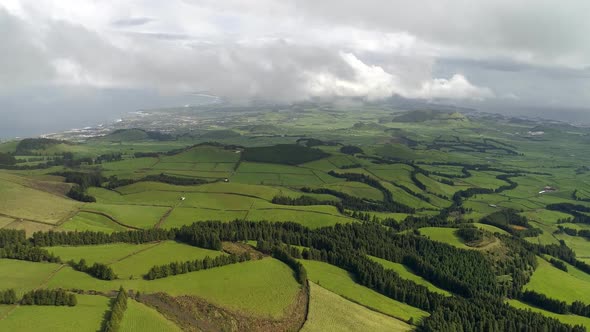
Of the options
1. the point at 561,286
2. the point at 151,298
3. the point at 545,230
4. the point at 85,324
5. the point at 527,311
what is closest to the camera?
the point at 85,324

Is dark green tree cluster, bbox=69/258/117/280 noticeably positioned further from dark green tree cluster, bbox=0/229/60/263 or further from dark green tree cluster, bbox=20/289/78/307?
dark green tree cluster, bbox=20/289/78/307

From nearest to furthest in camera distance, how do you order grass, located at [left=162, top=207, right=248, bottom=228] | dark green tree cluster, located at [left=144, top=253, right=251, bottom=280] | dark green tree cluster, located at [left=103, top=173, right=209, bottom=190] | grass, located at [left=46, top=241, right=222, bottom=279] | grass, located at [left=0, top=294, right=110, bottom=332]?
grass, located at [left=0, top=294, right=110, bottom=332], dark green tree cluster, located at [left=144, top=253, right=251, bottom=280], grass, located at [left=46, top=241, right=222, bottom=279], grass, located at [left=162, top=207, right=248, bottom=228], dark green tree cluster, located at [left=103, top=173, right=209, bottom=190]

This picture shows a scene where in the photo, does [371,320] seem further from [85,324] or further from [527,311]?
[85,324]

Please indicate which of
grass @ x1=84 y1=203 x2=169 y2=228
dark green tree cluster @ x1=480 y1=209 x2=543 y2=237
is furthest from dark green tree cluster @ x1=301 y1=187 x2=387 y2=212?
grass @ x1=84 y1=203 x2=169 y2=228

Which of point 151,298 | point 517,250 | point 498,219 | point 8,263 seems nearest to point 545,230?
point 498,219

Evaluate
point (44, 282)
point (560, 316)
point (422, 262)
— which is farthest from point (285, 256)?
point (560, 316)

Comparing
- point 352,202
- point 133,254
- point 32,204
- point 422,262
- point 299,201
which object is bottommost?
point 422,262

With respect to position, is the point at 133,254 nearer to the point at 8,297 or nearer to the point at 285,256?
the point at 8,297
